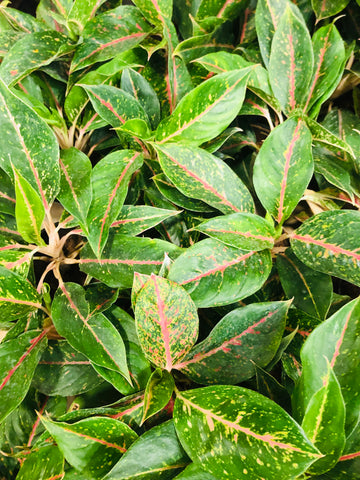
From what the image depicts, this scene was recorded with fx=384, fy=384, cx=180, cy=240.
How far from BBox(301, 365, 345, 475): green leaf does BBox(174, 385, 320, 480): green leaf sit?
0.04 m

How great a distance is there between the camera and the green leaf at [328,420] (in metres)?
0.52

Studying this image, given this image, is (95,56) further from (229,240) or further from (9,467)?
(9,467)

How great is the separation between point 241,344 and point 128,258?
27cm

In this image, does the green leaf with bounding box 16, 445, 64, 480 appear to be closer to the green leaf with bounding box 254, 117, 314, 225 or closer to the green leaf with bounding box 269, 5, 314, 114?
the green leaf with bounding box 254, 117, 314, 225

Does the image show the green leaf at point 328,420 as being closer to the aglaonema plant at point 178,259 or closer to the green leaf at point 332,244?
the aglaonema plant at point 178,259

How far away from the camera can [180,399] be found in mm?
702

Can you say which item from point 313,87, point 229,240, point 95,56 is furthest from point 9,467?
point 313,87

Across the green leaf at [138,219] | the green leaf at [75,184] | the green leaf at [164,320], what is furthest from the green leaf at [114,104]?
the green leaf at [164,320]

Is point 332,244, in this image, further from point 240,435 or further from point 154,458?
point 154,458

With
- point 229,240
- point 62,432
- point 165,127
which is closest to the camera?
point 62,432

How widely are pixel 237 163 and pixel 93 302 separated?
534 mm

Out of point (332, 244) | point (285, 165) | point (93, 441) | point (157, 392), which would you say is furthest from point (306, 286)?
point (93, 441)

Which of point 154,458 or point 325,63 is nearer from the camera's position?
point 154,458

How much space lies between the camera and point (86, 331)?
743mm
